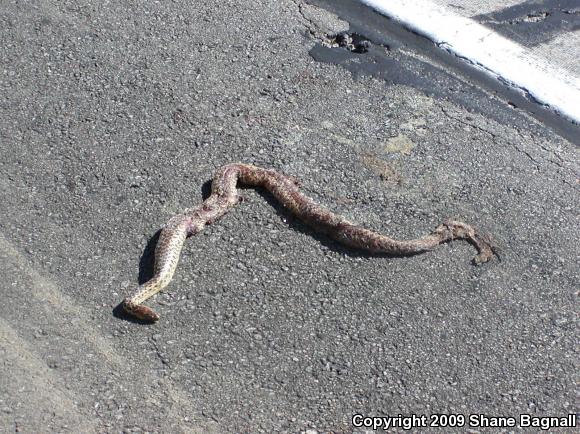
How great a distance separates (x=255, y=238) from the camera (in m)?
5.39

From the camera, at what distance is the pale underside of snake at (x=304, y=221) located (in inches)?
203

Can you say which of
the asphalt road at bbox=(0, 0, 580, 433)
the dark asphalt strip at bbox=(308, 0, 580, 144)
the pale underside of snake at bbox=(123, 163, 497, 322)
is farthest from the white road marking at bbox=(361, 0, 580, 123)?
the pale underside of snake at bbox=(123, 163, 497, 322)

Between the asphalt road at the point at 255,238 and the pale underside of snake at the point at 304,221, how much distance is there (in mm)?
85

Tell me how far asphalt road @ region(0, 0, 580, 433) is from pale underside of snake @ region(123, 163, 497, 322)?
9cm

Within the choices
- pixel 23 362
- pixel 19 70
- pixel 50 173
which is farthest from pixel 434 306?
pixel 19 70

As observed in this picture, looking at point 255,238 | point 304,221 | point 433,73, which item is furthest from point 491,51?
point 255,238

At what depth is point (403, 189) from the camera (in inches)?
230

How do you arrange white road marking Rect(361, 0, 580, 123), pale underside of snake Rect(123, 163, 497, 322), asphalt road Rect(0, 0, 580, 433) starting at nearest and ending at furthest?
asphalt road Rect(0, 0, 580, 433)
pale underside of snake Rect(123, 163, 497, 322)
white road marking Rect(361, 0, 580, 123)

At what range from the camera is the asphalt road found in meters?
4.40

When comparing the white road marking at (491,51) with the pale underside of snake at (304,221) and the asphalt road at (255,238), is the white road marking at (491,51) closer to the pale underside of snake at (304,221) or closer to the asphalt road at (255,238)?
A: the asphalt road at (255,238)

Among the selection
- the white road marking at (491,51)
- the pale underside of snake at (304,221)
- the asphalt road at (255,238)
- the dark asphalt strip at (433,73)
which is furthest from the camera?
the white road marking at (491,51)

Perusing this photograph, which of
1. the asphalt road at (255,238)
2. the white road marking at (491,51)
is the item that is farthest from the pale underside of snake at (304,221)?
the white road marking at (491,51)

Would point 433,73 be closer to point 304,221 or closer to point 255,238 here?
point 304,221

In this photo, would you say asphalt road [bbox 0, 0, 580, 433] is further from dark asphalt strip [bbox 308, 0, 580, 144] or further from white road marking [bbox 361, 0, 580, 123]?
white road marking [bbox 361, 0, 580, 123]
